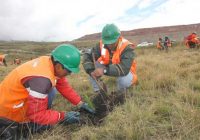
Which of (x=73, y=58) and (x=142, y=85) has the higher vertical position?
(x=73, y=58)

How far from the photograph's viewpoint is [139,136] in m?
3.21

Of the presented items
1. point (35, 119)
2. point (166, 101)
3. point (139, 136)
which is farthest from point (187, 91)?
point (35, 119)

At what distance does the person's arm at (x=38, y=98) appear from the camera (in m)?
3.36

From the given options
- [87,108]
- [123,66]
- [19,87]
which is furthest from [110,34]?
[19,87]

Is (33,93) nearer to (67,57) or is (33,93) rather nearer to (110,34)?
(67,57)

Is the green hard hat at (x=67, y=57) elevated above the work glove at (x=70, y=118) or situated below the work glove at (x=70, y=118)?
above

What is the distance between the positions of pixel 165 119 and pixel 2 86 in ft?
6.41

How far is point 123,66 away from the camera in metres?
5.08

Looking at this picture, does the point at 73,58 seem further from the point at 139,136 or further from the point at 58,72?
the point at 139,136

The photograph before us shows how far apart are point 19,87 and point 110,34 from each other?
7.05 ft

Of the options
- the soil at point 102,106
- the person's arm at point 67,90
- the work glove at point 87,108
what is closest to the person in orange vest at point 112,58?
the soil at point 102,106

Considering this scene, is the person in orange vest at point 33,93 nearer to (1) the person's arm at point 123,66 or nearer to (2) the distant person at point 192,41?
(1) the person's arm at point 123,66

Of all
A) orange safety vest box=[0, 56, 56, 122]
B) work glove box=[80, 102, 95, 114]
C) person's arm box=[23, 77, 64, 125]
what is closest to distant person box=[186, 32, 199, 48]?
work glove box=[80, 102, 95, 114]

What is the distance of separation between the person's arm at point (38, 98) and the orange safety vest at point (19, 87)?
2.7 inches
